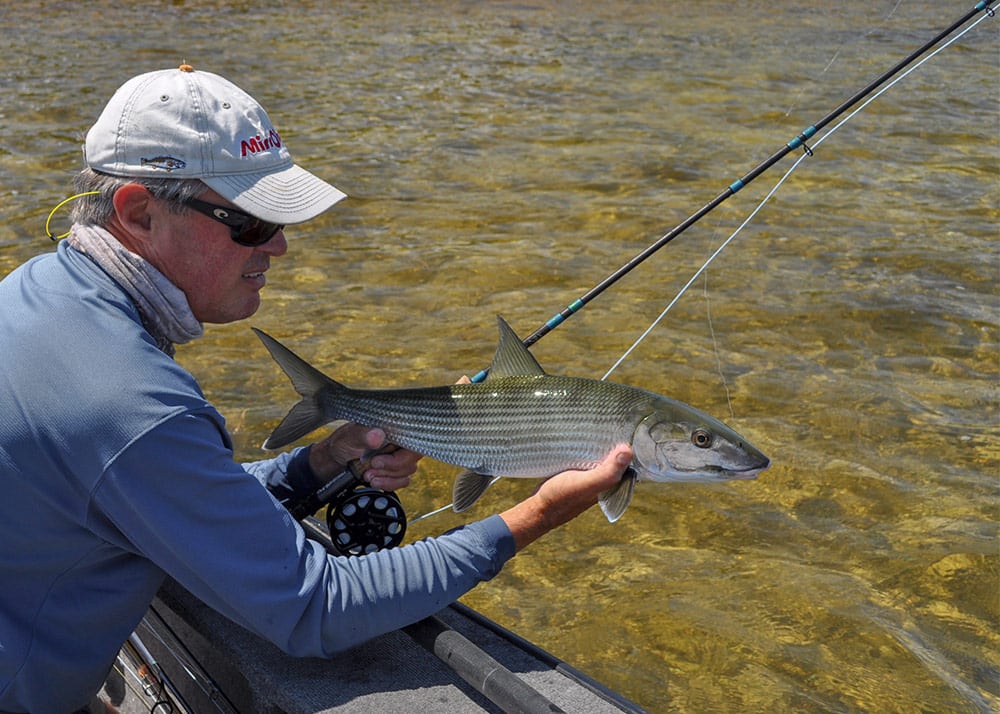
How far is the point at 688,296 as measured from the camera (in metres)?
8.11

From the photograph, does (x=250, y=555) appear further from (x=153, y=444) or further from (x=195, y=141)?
(x=195, y=141)

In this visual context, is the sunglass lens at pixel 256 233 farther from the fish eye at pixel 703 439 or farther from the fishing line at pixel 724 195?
the fishing line at pixel 724 195

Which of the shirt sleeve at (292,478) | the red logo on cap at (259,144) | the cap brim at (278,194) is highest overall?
the red logo on cap at (259,144)

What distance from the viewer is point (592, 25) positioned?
20.9 m

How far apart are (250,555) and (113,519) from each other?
0.30m

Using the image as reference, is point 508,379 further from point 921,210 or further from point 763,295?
point 921,210

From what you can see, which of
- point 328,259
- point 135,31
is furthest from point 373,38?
point 328,259

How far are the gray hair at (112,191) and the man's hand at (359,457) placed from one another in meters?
1.08

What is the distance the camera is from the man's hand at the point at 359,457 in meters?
3.38

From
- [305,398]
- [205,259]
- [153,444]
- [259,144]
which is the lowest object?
[305,398]

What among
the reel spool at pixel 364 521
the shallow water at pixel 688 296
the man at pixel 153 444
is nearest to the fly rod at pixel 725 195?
the reel spool at pixel 364 521

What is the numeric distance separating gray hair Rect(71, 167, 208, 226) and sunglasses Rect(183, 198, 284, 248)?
3cm

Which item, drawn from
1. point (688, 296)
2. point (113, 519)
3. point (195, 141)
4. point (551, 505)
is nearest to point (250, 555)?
point (113, 519)

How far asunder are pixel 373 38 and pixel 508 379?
1665cm
